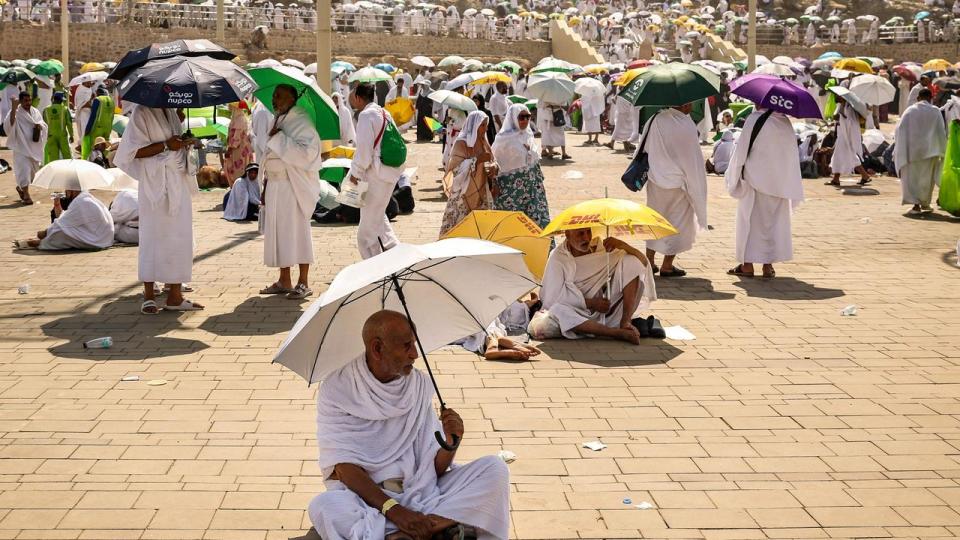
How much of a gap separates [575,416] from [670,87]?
452 centimetres

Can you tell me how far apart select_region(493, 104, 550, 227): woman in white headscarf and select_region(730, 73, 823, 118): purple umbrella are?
72.4 inches

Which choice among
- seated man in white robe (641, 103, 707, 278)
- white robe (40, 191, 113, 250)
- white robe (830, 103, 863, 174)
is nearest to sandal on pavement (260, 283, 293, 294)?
white robe (40, 191, 113, 250)

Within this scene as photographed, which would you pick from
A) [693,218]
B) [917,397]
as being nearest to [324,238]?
[693,218]

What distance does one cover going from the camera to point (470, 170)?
9898 mm

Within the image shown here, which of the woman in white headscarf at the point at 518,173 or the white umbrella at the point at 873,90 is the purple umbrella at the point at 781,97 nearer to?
the woman in white headscarf at the point at 518,173

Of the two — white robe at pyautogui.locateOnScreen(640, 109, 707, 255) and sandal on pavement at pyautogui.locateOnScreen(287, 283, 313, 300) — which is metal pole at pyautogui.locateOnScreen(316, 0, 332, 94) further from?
white robe at pyautogui.locateOnScreen(640, 109, 707, 255)

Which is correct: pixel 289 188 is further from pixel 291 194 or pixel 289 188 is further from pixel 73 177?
pixel 73 177

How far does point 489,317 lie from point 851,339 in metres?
4.03

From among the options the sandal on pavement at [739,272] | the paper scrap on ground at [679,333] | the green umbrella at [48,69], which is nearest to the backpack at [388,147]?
the paper scrap on ground at [679,333]

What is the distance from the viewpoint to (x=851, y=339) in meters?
7.74

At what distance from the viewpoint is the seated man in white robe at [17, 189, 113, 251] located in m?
11.0

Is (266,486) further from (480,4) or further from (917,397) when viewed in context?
(480,4)

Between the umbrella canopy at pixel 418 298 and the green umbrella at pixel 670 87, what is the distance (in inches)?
212

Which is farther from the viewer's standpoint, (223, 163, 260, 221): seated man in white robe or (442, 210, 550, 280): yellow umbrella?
(223, 163, 260, 221): seated man in white robe
